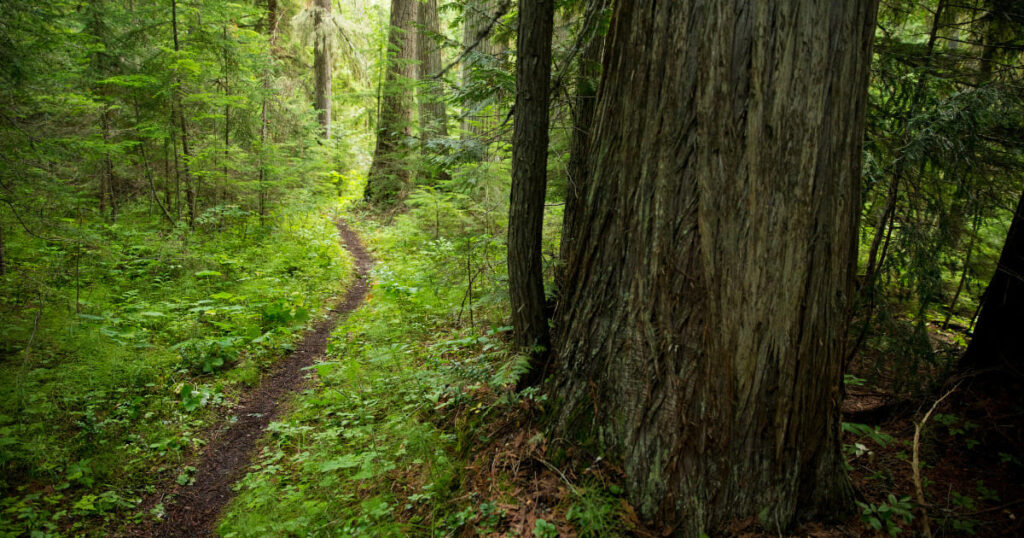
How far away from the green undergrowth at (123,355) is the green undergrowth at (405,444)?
3.19 ft

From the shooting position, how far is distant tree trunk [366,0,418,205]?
43.4 feet

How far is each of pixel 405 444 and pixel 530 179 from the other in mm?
2384

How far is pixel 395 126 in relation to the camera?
44.5 feet

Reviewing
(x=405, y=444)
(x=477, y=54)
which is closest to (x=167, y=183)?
(x=477, y=54)

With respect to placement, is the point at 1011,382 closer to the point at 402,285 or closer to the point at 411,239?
the point at 402,285

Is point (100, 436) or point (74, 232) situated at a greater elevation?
point (74, 232)

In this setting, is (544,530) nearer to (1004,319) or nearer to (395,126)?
(1004,319)

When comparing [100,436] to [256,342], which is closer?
[100,436]

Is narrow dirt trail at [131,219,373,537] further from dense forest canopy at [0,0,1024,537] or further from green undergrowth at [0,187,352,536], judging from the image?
green undergrowth at [0,187,352,536]

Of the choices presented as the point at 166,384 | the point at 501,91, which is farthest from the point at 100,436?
the point at 501,91

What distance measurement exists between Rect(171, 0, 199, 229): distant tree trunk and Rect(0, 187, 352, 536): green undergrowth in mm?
481

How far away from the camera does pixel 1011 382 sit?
2.87 m

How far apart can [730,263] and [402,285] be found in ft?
20.3

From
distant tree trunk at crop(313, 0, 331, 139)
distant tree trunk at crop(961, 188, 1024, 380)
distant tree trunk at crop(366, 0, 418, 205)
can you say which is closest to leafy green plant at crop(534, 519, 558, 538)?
distant tree trunk at crop(961, 188, 1024, 380)
